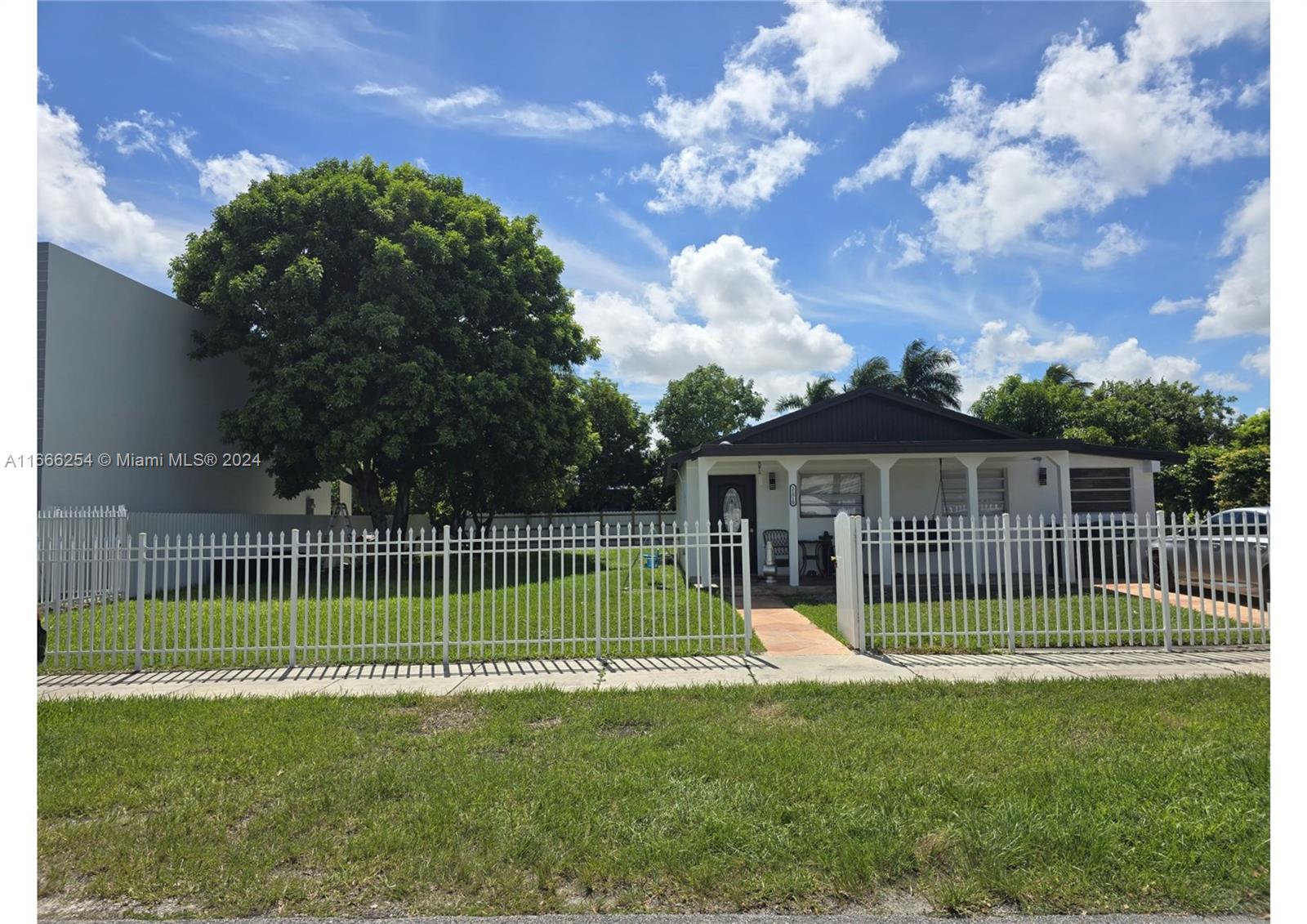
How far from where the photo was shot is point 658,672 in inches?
318

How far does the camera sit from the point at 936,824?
13.5 feet

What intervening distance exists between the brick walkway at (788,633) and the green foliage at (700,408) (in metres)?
32.5

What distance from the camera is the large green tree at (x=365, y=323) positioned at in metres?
18.7

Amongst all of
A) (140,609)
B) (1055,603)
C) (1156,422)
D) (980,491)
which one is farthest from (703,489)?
(1156,422)

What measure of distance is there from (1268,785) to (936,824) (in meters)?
2.13

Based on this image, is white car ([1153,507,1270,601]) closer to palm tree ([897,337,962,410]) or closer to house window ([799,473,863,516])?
house window ([799,473,863,516])

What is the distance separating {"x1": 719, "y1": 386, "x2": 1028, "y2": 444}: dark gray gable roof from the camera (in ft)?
58.2

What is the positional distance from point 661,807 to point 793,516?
12039 millimetres

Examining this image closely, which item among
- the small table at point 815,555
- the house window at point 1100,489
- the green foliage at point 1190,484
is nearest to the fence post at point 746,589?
the small table at point 815,555

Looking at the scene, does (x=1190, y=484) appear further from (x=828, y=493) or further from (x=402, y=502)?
(x=402, y=502)
